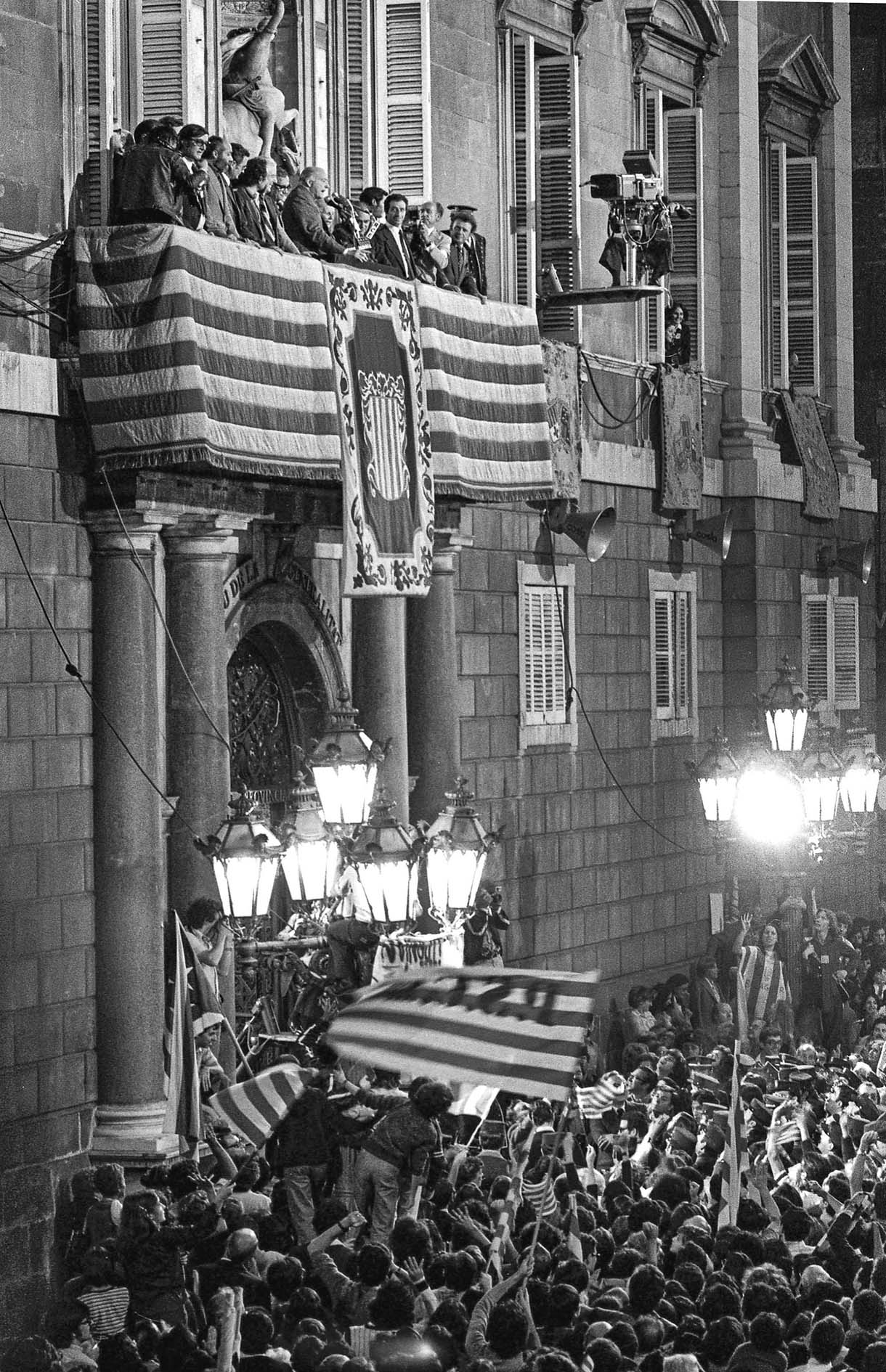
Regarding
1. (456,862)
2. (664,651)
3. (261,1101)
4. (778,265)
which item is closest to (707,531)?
(664,651)

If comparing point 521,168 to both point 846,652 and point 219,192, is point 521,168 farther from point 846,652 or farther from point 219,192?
point 846,652

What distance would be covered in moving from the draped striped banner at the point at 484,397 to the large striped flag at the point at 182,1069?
16.3 feet

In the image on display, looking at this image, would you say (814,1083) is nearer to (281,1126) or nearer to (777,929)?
(281,1126)

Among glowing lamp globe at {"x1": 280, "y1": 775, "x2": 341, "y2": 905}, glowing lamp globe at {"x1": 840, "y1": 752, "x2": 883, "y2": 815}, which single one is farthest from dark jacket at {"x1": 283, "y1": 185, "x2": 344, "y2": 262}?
glowing lamp globe at {"x1": 840, "y1": 752, "x2": 883, "y2": 815}

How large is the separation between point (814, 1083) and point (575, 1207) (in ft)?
21.6

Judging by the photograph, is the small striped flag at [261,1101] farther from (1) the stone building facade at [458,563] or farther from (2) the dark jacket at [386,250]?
(2) the dark jacket at [386,250]

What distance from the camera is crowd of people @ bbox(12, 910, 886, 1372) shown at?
1162 centimetres

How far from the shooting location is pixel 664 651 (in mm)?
31156

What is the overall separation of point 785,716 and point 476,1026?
12.3m

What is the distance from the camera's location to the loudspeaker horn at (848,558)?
116ft

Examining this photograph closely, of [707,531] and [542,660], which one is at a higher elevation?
[707,531]

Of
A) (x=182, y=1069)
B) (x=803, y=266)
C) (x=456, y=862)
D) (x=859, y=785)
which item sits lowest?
(x=182, y=1069)

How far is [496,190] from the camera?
2688cm

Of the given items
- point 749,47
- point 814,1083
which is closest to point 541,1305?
point 814,1083
